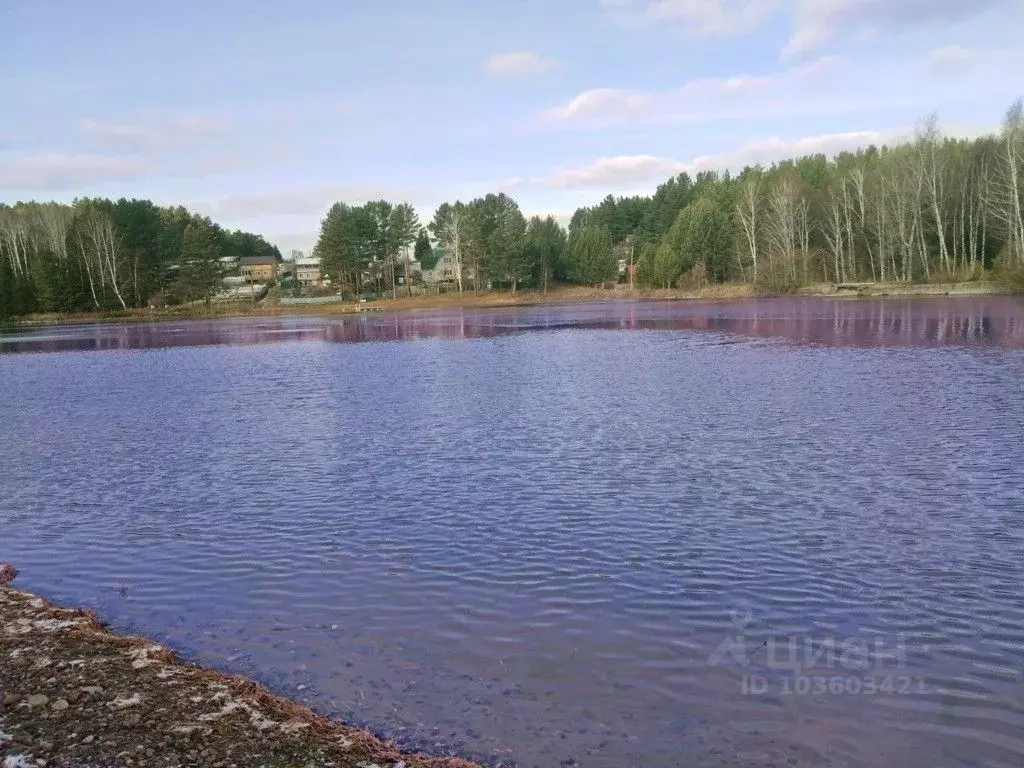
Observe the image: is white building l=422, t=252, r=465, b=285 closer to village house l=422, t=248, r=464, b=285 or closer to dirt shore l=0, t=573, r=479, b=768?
village house l=422, t=248, r=464, b=285

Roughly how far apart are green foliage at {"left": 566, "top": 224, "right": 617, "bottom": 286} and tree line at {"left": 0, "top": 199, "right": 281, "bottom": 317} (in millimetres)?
59206

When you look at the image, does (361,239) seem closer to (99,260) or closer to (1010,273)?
(99,260)

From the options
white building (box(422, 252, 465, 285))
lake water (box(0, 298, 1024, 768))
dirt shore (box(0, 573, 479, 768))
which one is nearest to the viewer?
dirt shore (box(0, 573, 479, 768))

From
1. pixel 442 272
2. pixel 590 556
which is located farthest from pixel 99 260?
pixel 590 556

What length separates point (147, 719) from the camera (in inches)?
259

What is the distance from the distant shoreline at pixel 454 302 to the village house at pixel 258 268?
1613 inches

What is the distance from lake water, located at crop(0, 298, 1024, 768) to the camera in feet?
23.2

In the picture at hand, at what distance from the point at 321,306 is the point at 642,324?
7596cm

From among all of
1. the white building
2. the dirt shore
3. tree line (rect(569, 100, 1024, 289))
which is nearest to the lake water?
the dirt shore

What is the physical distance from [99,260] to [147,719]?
12073 cm

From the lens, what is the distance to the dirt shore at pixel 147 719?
6.00 m

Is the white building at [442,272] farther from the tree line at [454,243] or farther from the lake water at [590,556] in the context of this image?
the lake water at [590,556]

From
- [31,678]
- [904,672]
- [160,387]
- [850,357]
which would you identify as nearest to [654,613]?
[904,672]

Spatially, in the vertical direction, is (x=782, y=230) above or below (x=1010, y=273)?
above
